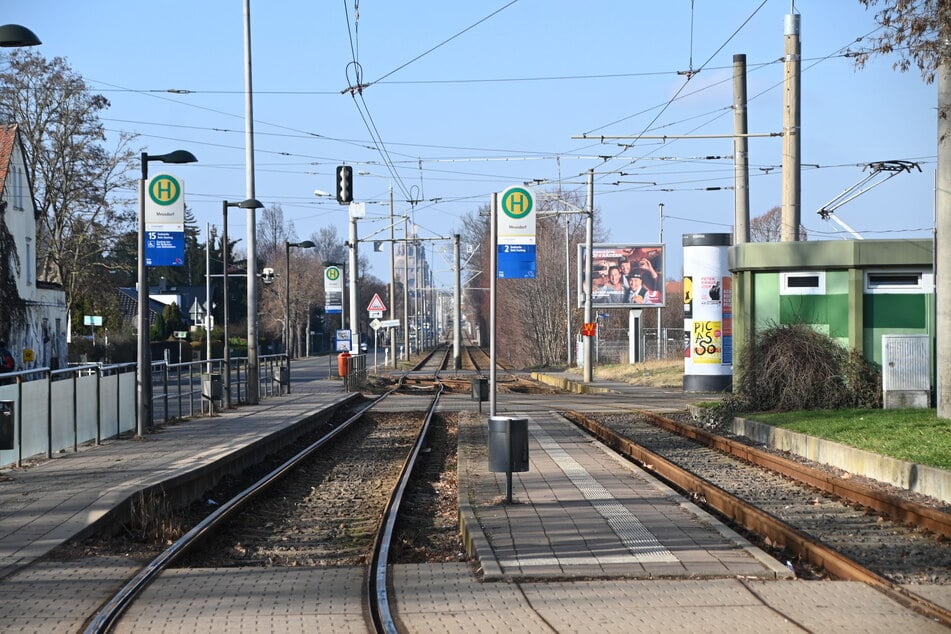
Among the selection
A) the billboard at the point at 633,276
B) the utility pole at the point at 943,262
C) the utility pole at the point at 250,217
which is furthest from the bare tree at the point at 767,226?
the utility pole at the point at 943,262

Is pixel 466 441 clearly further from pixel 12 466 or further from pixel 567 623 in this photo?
pixel 567 623

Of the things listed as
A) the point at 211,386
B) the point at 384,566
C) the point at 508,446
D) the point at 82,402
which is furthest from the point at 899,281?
Result: the point at 384,566

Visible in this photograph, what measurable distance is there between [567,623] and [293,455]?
14.5m

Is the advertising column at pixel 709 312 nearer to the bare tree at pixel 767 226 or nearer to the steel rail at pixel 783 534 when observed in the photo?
the steel rail at pixel 783 534

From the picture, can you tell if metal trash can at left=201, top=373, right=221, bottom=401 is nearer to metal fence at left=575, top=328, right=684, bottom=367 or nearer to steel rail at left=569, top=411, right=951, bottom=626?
steel rail at left=569, top=411, right=951, bottom=626

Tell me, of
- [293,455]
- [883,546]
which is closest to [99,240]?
[293,455]

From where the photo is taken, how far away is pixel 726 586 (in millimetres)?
8055

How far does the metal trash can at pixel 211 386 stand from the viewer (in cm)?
2602

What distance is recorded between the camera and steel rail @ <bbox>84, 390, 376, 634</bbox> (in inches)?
289

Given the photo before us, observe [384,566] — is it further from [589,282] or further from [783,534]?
[589,282]

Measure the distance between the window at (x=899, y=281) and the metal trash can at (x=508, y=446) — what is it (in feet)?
41.9

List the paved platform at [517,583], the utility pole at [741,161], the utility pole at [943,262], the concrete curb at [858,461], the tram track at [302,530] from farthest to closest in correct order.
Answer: the utility pole at [741,161], the utility pole at [943,262], the concrete curb at [858,461], the tram track at [302,530], the paved platform at [517,583]

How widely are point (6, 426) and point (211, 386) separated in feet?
38.8

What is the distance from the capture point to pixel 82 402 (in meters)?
18.0
